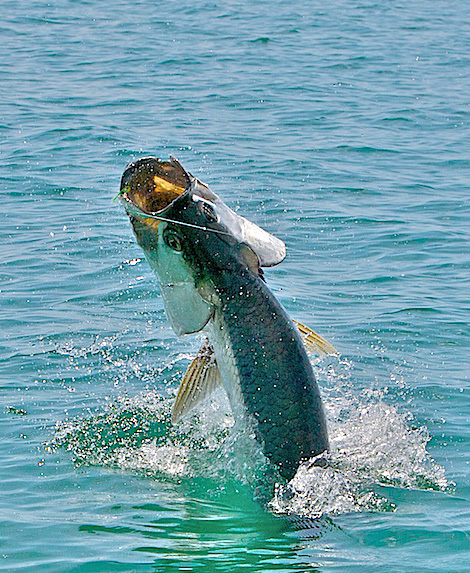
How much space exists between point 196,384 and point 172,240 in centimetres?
88

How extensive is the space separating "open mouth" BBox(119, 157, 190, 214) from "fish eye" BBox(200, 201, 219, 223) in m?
0.13

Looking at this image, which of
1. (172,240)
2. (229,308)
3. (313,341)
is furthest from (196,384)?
(172,240)

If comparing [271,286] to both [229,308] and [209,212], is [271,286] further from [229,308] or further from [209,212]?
[209,212]

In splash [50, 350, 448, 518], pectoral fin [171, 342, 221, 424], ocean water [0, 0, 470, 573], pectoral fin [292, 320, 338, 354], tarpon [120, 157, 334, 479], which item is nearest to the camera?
tarpon [120, 157, 334, 479]

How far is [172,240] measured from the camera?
5.46m

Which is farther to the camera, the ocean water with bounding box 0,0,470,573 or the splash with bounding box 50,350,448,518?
the splash with bounding box 50,350,448,518

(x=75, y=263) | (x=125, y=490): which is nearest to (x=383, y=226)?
(x=75, y=263)

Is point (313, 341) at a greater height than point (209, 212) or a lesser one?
lesser

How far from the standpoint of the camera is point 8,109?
18.5 metres

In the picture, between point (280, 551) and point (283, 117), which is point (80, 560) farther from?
point (283, 117)

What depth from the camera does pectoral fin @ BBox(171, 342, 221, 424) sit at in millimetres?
5859

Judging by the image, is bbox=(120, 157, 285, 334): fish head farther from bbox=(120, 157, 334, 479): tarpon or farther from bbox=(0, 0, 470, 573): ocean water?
bbox=(0, 0, 470, 573): ocean water

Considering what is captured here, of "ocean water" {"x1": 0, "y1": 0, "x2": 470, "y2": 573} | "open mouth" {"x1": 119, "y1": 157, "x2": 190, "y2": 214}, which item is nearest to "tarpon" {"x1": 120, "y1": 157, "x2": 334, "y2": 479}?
"open mouth" {"x1": 119, "y1": 157, "x2": 190, "y2": 214}

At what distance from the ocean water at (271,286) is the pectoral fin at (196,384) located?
1.26ft
